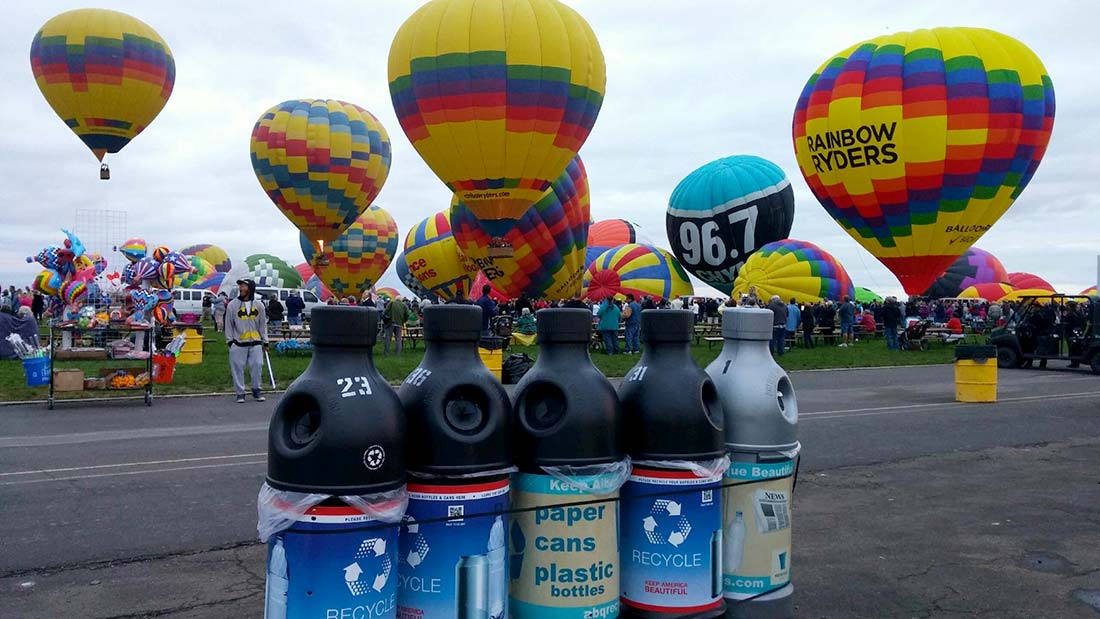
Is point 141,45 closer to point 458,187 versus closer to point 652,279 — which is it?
point 458,187

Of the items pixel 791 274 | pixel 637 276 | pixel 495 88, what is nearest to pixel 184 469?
pixel 495 88

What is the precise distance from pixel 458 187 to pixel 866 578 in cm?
1675

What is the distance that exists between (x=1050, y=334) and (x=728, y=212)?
1637 centimetres

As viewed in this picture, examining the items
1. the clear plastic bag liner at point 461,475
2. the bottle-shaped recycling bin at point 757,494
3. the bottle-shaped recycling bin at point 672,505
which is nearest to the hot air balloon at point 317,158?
the bottle-shaped recycling bin at point 757,494

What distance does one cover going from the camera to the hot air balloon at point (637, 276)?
4125 cm

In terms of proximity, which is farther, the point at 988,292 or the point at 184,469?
the point at 988,292

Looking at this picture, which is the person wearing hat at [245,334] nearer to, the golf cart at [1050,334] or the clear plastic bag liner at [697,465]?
the clear plastic bag liner at [697,465]

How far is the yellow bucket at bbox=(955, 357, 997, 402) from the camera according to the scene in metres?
14.4

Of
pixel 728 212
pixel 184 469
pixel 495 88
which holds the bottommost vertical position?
pixel 184 469

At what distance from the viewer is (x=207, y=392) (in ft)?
47.6

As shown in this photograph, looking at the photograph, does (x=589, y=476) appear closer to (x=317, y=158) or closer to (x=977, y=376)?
(x=977, y=376)

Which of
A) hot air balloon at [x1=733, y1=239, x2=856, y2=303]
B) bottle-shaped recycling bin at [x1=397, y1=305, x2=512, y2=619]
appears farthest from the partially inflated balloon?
bottle-shaped recycling bin at [x1=397, y1=305, x2=512, y2=619]

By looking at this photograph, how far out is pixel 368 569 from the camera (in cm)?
312

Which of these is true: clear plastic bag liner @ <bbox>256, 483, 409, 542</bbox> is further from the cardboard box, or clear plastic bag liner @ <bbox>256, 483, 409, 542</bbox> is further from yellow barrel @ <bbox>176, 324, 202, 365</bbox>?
yellow barrel @ <bbox>176, 324, 202, 365</bbox>
